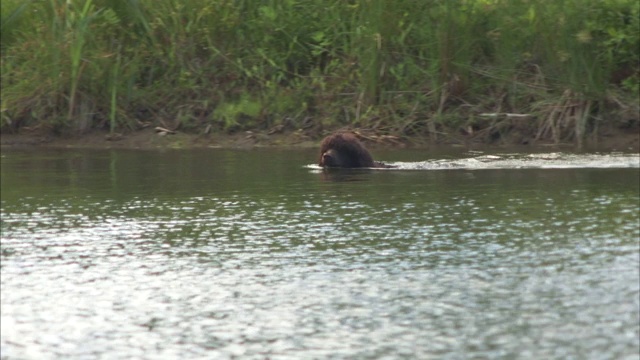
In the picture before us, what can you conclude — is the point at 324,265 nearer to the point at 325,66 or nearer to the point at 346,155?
the point at 346,155

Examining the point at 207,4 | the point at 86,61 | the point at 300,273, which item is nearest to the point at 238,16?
the point at 207,4

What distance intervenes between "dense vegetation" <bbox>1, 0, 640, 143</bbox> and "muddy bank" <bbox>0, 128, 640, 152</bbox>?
165 mm

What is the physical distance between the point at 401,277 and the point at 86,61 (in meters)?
12.4

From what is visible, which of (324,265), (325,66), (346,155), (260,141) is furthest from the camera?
(325,66)

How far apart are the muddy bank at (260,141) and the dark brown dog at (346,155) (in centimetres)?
268

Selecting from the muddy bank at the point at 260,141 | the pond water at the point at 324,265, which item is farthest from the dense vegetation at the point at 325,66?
the pond water at the point at 324,265

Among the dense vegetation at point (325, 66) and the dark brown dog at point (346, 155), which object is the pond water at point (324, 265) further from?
the dense vegetation at point (325, 66)

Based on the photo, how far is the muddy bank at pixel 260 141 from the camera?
1727cm

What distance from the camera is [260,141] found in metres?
18.8

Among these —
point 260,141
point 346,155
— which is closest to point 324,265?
point 346,155

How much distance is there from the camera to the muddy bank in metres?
17.3

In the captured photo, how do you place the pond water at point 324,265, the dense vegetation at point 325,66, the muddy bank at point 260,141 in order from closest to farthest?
the pond water at point 324,265 < the muddy bank at point 260,141 < the dense vegetation at point 325,66

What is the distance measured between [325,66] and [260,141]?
201cm

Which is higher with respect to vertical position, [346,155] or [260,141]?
[260,141]
